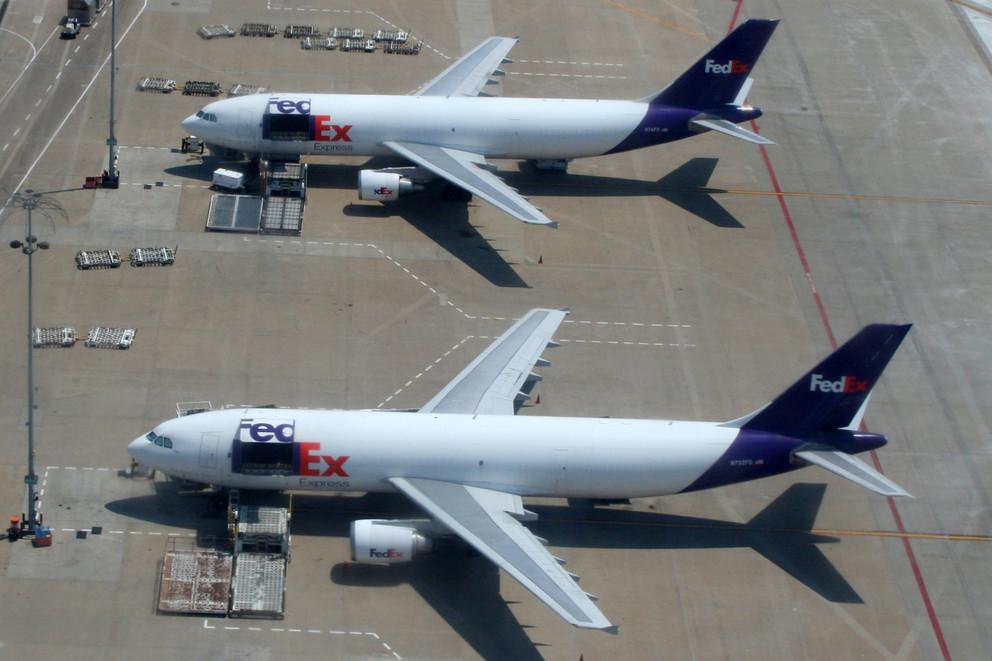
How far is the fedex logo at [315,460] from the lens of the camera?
5600 centimetres

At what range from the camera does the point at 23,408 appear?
61.0 metres

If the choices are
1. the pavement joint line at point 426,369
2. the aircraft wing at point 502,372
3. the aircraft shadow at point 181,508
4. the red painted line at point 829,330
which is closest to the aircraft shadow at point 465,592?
the aircraft shadow at point 181,508

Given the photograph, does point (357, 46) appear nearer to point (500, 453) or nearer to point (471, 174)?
point (471, 174)

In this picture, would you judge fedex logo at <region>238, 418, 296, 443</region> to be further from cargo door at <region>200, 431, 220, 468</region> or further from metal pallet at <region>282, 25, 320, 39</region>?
metal pallet at <region>282, 25, 320, 39</region>

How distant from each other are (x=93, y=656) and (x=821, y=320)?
132ft

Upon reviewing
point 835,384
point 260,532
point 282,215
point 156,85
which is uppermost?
point 156,85

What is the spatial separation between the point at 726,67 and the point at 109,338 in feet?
126

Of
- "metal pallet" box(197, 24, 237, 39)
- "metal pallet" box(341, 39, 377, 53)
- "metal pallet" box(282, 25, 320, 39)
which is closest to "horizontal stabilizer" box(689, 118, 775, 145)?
"metal pallet" box(341, 39, 377, 53)

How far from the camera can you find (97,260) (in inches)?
2753

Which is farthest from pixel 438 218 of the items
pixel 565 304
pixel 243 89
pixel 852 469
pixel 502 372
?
pixel 852 469

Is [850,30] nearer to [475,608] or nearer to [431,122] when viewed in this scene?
[431,122]

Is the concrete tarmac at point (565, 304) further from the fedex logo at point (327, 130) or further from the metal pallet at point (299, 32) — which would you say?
the fedex logo at point (327, 130)

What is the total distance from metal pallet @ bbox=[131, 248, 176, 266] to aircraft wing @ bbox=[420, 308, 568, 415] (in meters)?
17.9

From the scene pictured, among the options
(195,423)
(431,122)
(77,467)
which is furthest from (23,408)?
(431,122)
